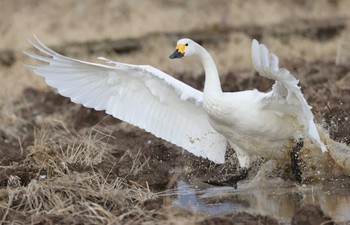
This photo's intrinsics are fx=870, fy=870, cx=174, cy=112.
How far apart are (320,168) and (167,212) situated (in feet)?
9.98

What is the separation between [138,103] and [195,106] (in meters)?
0.66

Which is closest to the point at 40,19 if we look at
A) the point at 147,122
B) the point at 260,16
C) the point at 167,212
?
the point at 260,16

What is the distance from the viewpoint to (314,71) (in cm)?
1520

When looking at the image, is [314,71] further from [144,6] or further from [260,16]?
[144,6]

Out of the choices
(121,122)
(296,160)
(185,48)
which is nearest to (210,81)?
(185,48)

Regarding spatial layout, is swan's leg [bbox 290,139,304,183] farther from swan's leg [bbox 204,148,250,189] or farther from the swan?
swan's leg [bbox 204,148,250,189]


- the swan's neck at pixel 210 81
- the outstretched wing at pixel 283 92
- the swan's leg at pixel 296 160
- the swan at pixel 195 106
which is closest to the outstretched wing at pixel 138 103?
the swan at pixel 195 106

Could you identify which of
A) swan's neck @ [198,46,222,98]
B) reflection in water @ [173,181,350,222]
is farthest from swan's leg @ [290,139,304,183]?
swan's neck @ [198,46,222,98]

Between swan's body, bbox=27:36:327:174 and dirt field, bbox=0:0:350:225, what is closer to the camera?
dirt field, bbox=0:0:350:225

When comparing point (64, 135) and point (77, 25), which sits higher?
point (77, 25)

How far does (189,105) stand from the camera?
381 inches

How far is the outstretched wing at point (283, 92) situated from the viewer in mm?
7410

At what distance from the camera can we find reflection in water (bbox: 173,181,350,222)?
765 centimetres

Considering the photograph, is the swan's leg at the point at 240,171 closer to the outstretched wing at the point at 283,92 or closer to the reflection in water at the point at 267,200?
the reflection in water at the point at 267,200
